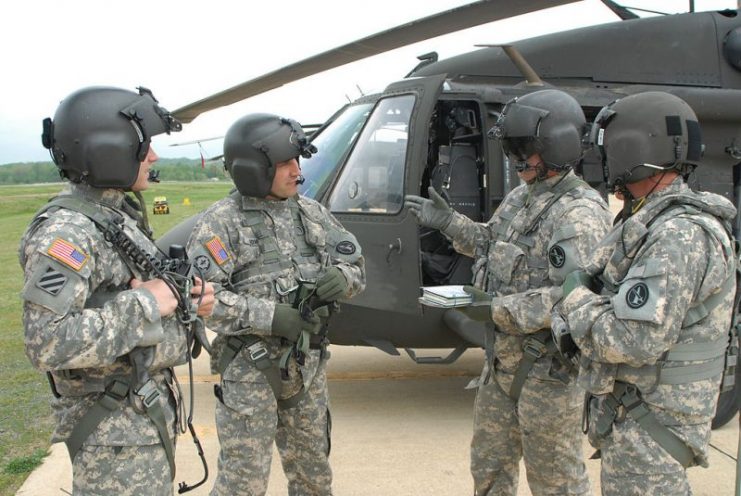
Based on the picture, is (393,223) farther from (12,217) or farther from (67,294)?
(12,217)

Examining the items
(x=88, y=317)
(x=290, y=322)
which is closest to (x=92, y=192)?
(x=88, y=317)

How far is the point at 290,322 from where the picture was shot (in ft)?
9.96

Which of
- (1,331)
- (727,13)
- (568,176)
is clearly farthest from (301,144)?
(1,331)

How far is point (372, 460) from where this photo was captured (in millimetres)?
4309

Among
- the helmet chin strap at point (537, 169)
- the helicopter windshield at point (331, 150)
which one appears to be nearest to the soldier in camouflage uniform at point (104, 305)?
the helmet chin strap at point (537, 169)

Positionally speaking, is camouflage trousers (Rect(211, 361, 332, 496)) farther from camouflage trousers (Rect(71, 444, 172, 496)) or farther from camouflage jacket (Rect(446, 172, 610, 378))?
camouflage jacket (Rect(446, 172, 610, 378))

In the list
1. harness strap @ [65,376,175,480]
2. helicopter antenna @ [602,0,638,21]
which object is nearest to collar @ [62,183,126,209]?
harness strap @ [65,376,175,480]

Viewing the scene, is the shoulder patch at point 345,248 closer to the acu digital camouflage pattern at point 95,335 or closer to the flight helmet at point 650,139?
the acu digital camouflage pattern at point 95,335

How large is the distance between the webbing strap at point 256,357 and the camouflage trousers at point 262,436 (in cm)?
4

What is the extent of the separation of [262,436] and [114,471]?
87 cm

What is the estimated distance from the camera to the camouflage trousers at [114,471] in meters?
2.29

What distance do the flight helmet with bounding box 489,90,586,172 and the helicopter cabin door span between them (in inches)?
54.2

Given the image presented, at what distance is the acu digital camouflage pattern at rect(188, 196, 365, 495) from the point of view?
3.05 m

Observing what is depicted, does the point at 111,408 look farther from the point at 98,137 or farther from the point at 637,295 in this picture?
the point at 637,295
